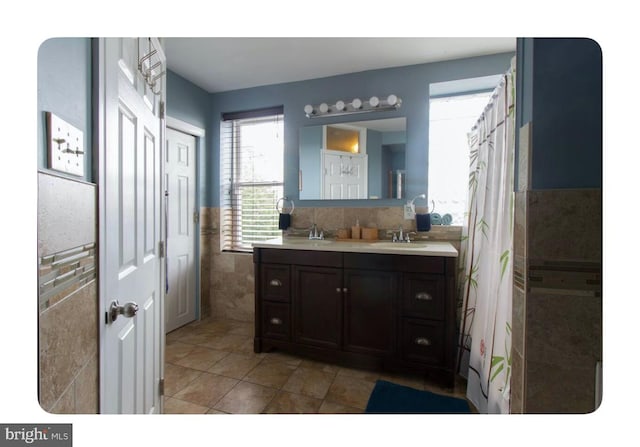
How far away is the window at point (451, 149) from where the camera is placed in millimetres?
2174

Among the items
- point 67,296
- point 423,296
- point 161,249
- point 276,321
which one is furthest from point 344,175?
point 67,296

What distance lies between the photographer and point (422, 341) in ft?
5.57

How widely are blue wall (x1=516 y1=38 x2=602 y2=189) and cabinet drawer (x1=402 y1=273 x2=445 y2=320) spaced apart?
115 centimetres

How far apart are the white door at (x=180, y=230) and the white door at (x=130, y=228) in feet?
4.43

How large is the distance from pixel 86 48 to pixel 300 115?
1.99m

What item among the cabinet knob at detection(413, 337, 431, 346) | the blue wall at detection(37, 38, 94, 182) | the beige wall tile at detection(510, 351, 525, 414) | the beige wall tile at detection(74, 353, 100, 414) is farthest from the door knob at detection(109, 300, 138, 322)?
the cabinet knob at detection(413, 337, 431, 346)

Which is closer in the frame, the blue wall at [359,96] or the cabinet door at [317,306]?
the cabinet door at [317,306]

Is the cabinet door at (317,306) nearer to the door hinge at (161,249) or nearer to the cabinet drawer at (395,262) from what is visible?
the cabinet drawer at (395,262)

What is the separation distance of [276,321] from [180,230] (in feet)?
4.31

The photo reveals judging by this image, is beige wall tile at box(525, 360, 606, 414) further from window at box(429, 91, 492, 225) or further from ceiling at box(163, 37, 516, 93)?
ceiling at box(163, 37, 516, 93)

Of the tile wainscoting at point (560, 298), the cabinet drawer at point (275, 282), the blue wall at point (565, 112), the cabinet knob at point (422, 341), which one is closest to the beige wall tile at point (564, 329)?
the tile wainscoting at point (560, 298)
